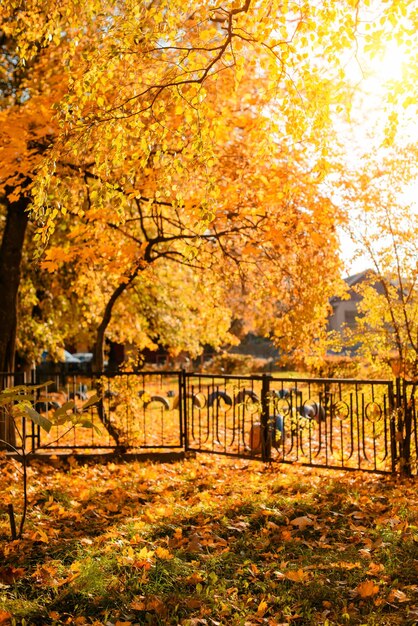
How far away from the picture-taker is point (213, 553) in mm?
5379

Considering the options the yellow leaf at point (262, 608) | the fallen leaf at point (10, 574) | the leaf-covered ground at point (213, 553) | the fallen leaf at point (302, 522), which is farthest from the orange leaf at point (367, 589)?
the fallen leaf at point (10, 574)

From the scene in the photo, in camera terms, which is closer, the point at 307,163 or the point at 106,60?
the point at 106,60

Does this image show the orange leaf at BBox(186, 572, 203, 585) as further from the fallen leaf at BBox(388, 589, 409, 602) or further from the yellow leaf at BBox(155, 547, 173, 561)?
the fallen leaf at BBox(388, 589, 409, 602)

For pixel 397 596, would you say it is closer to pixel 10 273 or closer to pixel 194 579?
pixel 194 579

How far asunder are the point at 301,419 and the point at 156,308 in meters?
13.0

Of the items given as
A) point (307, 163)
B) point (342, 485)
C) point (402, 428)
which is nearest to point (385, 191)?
point (307, 163)

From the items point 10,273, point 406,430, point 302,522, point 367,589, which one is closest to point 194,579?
point 367,589

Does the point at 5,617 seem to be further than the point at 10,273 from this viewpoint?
No

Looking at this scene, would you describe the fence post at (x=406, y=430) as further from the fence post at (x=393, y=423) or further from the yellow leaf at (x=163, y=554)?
the yellow leaf at (x=163, y=554)

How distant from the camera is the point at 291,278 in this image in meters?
10.9

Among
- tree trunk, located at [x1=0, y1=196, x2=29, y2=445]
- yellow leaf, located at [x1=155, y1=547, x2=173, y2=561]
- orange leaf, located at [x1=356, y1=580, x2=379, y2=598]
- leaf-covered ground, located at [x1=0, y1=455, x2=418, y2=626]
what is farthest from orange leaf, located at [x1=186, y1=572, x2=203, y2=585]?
tree trunk, located at [x1=0, y1=196, x2=29, y2=445]

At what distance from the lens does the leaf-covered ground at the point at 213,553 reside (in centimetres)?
426

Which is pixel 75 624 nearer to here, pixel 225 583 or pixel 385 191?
pixel 225 583

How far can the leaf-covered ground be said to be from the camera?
4.26 metres
